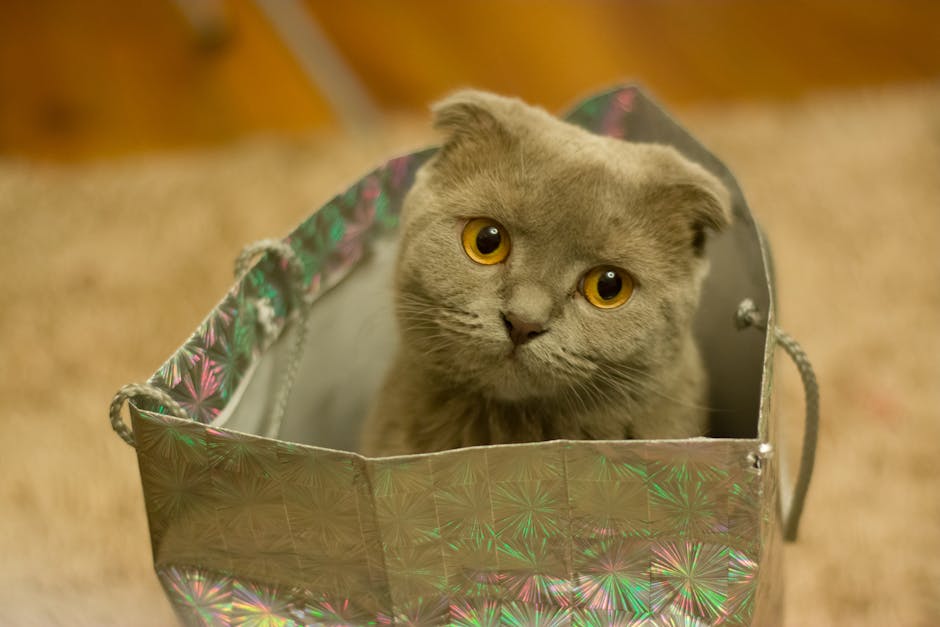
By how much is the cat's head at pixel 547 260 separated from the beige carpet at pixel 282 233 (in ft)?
1.40

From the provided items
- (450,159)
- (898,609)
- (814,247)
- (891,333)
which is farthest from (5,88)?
(898,609)

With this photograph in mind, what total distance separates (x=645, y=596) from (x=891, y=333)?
93cm

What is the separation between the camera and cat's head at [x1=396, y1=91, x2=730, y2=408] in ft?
2.50

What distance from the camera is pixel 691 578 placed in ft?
2.23

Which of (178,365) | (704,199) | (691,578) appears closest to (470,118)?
(704,199)

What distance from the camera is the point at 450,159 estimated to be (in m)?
0.87

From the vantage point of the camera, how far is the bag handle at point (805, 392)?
0.82 meters

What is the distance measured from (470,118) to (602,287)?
0.69ft

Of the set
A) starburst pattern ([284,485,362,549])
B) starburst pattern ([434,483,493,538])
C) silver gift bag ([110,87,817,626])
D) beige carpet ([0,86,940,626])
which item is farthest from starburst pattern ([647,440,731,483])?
beige carpet ([0,86,940,626])

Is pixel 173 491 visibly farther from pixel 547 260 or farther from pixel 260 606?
pixel 547 260

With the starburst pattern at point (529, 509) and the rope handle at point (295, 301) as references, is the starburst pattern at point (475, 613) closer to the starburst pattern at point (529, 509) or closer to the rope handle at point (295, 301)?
the starburst pattern at point (529, 509)

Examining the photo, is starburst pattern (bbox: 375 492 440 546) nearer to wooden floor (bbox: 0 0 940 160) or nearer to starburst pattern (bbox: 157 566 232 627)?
starburst pattern (bbox: 157 566 232 627)

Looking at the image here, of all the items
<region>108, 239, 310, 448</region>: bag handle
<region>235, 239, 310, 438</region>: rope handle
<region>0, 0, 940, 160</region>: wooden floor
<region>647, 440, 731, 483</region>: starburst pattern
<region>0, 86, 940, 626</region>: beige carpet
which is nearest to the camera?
<region>647, 440, 731, 483</region>: starburst pattern

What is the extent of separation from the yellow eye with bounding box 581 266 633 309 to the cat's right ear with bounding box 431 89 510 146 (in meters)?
0.16
